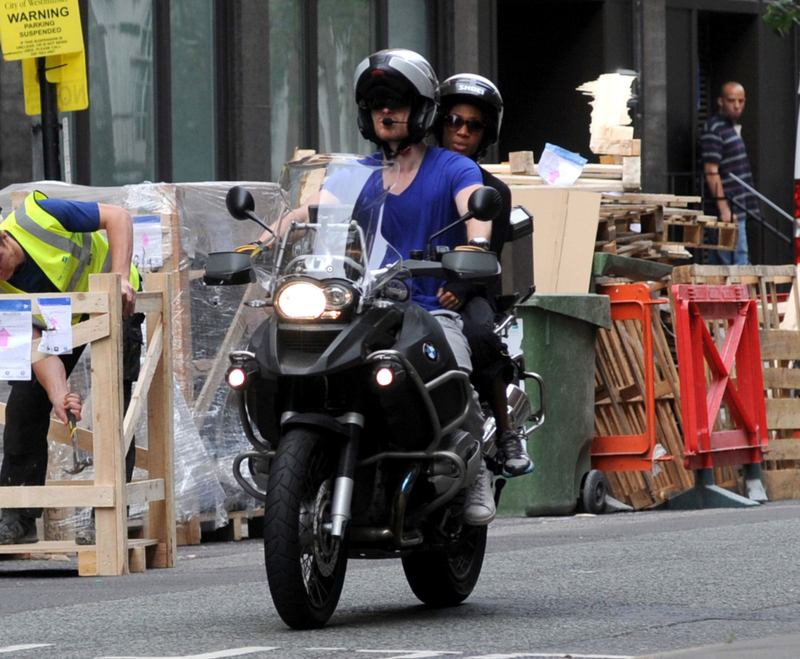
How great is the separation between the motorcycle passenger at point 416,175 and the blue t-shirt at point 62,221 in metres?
2.37

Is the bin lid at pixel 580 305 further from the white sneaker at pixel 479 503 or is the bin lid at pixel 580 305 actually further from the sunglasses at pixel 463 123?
the white sneaker at pixel 479 503

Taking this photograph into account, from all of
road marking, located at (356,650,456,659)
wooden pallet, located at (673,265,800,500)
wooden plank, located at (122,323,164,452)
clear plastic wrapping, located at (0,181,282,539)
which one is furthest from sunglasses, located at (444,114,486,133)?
wooden pallet, located at (673,265,800,500)

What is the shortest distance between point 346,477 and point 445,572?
100 centimetres

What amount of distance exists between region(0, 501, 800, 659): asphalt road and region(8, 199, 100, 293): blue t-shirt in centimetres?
138

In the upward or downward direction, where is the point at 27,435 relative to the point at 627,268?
downward

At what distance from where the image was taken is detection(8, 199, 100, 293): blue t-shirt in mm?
8289

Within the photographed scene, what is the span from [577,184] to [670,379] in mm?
2111

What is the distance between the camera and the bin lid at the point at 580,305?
11258 mm

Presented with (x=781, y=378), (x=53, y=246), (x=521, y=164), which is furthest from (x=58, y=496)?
(x=781, y=378)

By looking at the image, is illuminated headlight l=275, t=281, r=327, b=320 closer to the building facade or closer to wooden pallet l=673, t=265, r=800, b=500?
the building facade

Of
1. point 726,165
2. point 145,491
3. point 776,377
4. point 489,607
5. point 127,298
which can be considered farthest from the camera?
point 726,165

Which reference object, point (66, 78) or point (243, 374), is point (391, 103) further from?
point (66, 78)

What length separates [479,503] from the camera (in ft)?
20.2

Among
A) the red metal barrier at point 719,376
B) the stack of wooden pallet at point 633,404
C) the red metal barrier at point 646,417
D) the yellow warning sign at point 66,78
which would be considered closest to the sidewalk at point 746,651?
the red metal barrier at point 646,417
